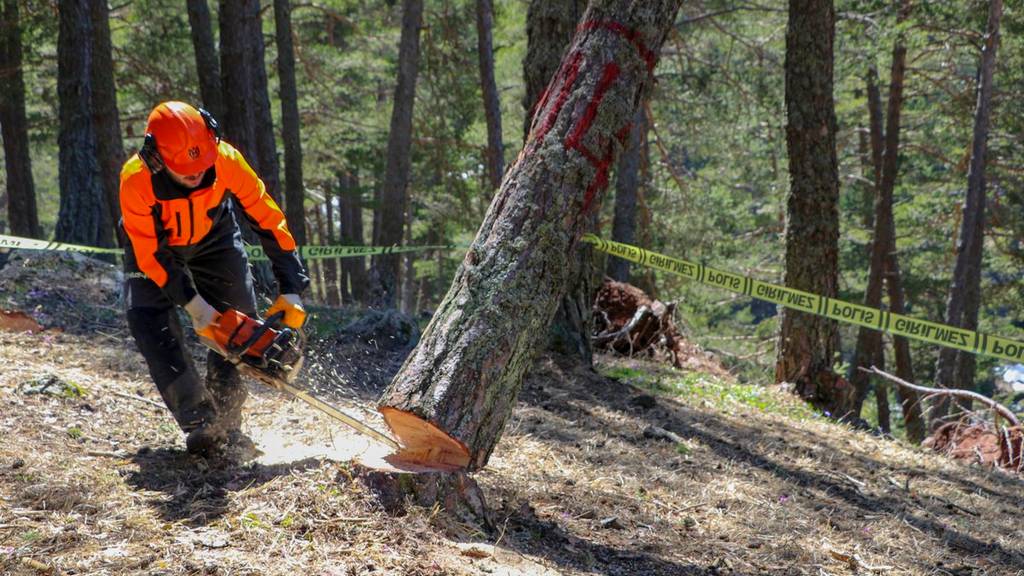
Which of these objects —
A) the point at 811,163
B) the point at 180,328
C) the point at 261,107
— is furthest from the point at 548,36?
the point at 261,107

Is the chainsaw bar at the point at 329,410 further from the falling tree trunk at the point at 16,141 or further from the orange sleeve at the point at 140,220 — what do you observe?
the falling tree trunk at the point at 16,141

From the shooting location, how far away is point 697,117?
16219 millimetres

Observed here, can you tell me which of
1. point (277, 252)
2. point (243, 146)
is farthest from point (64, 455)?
point (243, 146)

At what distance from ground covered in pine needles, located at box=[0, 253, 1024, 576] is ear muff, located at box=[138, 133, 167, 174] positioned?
1492mm

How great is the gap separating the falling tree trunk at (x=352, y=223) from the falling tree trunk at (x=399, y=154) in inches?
243

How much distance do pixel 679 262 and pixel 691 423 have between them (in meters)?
1.41

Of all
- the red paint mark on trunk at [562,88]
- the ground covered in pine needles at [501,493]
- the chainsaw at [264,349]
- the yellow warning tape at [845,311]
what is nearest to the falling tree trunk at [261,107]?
the ground covered in pine needles at [501,493]

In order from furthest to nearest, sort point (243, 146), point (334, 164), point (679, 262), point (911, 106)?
point (334, 164) → point (911, 106) → point (243, 146) → point (679, 262)

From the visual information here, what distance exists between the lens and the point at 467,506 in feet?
12.1

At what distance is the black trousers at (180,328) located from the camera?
4.25 m

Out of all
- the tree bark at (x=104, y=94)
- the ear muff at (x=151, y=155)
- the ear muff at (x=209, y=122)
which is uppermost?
the tree bark at (x=104, y=94)

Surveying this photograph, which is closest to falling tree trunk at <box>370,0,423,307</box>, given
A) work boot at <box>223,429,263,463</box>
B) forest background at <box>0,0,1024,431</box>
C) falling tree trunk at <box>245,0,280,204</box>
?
forest background at <box>0,0,1024,431</box>

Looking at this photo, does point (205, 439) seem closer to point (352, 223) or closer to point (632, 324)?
point (632, 324)

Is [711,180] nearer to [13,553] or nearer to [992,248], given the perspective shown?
[992,248]
